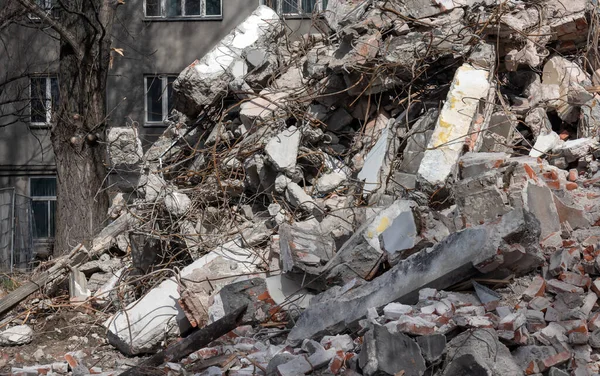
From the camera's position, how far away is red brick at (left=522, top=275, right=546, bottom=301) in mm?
4180

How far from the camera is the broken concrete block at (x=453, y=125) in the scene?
5.58 meters

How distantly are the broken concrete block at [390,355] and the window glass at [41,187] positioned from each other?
12790mm

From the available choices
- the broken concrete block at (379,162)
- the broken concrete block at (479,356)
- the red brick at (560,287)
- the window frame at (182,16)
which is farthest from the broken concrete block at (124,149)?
the window frame at (182,16)

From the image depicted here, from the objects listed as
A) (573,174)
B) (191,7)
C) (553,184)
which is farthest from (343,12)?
(191,7)

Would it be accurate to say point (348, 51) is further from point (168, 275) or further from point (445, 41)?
point (168, 275)

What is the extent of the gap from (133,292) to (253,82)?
2404mm

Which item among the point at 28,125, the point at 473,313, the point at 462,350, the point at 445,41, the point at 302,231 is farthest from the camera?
the point at 28,125

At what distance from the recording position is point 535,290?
4.20 meters

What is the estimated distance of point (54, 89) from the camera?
1557 centimetres

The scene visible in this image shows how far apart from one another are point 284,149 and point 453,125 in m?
1.41

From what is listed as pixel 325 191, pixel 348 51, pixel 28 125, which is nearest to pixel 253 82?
pixel 348 51

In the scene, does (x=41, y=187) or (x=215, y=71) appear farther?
(x=41, y=187)

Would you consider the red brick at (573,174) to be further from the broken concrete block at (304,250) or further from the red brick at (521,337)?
the red brick at (521,337)

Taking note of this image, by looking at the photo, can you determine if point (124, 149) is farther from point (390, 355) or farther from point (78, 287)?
point (390, 355)
